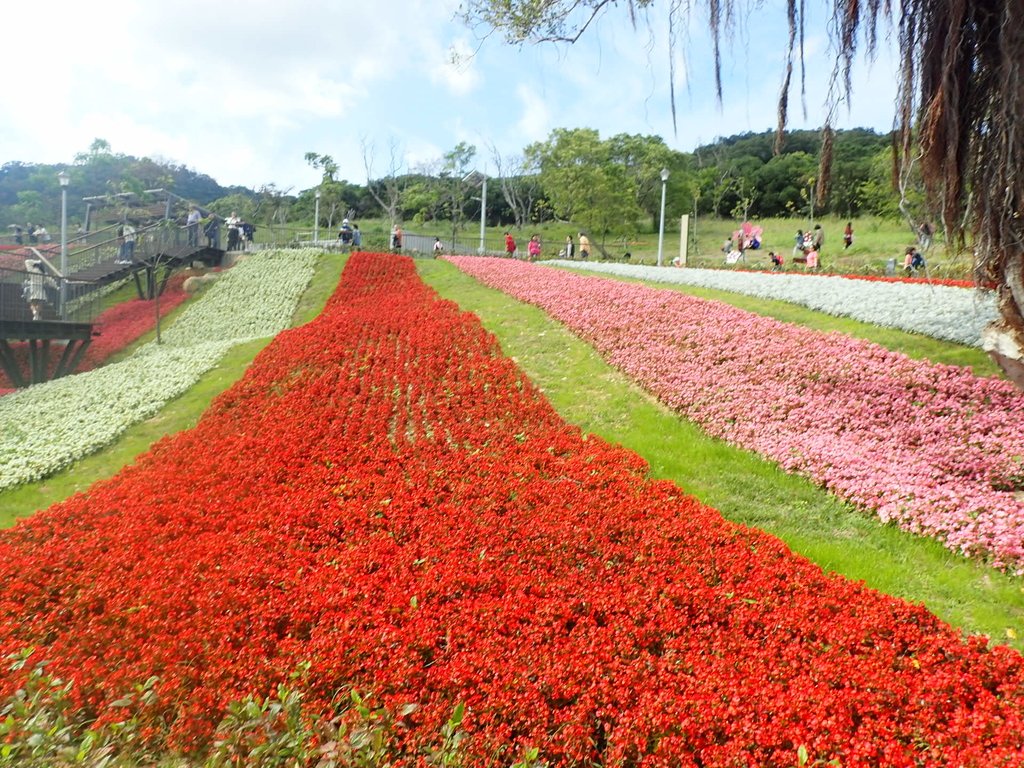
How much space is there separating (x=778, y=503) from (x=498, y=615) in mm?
3244

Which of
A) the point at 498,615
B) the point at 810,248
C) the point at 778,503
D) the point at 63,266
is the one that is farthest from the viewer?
the point at 810,248

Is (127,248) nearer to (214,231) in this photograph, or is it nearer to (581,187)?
(214,231)

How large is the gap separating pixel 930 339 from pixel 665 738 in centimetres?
830

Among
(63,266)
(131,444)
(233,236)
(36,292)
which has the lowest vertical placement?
(131,444)

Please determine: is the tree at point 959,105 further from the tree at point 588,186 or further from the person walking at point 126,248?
the tree at point 588,186

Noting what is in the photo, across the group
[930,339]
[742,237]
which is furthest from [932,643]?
[742,237]

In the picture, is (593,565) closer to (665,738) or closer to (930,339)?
(665,738)

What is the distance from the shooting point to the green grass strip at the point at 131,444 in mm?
8883

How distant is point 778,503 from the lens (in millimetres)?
6371

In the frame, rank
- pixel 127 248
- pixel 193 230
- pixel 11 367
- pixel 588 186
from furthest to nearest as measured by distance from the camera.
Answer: pixel 588 186, pixel 193 230, pixel 127 248, pixel 11 367

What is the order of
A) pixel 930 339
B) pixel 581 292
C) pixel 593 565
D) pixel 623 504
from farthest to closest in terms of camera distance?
1. pixel 581 292
2. pixel 930 339
3. pixel 623 504
4. pixel 593 565

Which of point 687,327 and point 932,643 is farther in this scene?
point 687,327

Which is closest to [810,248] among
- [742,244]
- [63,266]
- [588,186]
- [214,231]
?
[742,244]

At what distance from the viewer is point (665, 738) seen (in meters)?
3.33
